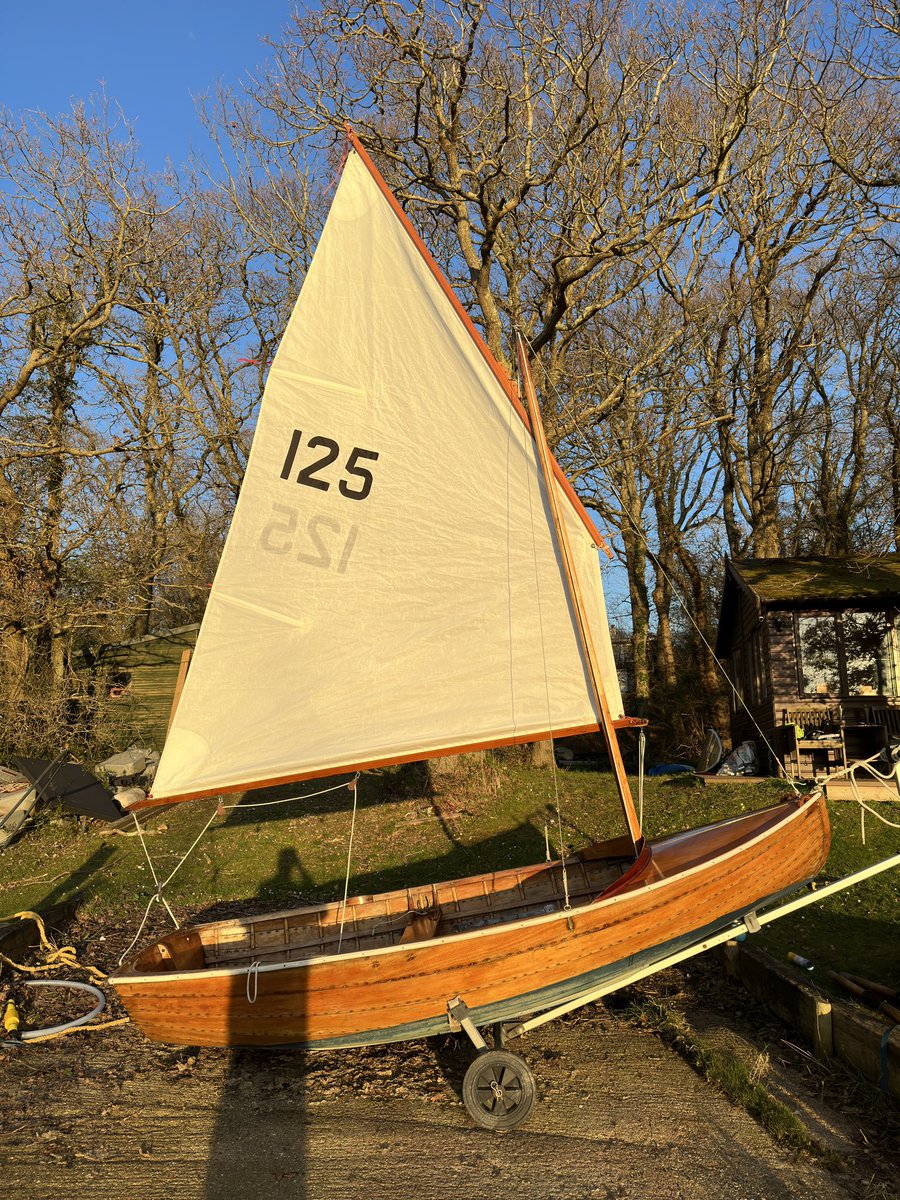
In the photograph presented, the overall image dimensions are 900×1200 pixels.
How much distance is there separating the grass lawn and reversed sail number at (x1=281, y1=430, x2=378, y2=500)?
16.7 feet

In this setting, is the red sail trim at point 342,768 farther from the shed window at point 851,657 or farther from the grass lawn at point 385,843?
the shed window at point 851,657

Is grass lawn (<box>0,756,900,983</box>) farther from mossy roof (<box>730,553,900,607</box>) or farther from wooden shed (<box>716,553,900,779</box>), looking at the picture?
mossy roof (<box>730,553,900,607</box>)

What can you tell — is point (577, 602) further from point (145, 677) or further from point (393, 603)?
point (145, 677)

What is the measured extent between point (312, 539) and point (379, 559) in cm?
64

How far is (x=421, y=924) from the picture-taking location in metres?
7.36

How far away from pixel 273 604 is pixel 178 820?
30.6 ft

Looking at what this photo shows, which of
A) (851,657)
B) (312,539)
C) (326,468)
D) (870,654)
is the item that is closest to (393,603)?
(312,539)

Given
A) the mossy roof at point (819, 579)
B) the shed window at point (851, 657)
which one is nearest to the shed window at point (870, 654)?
the shed window at point (851, 657)

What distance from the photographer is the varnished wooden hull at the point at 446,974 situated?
20.2 feet

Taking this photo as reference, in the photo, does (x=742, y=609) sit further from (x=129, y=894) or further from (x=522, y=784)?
(x=129, y=894)

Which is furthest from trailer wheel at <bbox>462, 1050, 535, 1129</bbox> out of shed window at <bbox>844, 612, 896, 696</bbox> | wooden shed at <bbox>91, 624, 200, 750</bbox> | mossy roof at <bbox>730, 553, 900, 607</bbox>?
shed window at <bbox>844, 612, 896, 696</bbox>

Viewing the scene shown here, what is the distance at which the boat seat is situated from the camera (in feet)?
23.8

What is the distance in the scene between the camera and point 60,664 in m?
17.5

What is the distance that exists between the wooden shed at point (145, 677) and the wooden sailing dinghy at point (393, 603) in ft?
36.5
